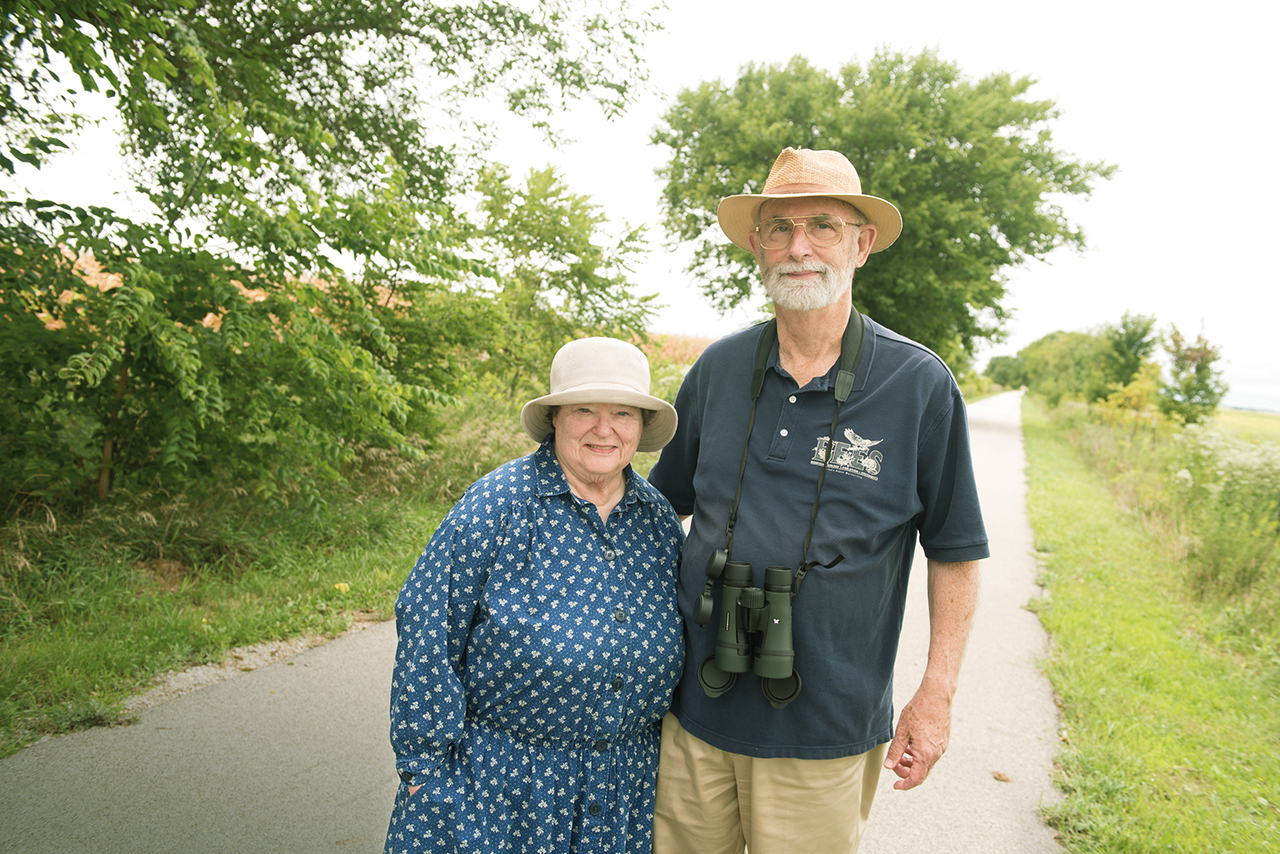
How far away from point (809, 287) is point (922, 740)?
1.32m

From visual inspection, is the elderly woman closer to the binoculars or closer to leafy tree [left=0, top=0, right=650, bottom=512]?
the binoculars

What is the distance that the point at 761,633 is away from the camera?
194cm

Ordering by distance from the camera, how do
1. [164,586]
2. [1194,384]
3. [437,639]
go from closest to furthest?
[437,639]
[164,586]
[1194,384]

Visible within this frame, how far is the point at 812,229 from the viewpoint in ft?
7.30

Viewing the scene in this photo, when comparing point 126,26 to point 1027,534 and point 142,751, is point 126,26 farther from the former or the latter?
point 1027,534

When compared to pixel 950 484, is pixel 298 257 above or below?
above

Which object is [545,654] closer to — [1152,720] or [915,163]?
[1152,720]

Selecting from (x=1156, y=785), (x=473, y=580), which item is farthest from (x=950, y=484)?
(x=1156, y=785)

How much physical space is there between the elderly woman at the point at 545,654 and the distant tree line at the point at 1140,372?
18588 millimetres

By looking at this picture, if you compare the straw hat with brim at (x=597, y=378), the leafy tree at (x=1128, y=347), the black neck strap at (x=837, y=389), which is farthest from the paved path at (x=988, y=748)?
the leafy tree at (x=1128, y=347)

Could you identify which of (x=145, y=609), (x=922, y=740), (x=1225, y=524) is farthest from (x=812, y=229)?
(x=1225, y=524)

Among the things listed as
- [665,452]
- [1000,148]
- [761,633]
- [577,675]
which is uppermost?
[1000,148]

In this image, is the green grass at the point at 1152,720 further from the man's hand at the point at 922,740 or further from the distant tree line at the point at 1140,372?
the distant tree line at the point at 1140,372

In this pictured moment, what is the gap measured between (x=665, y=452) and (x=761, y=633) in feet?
2.48
